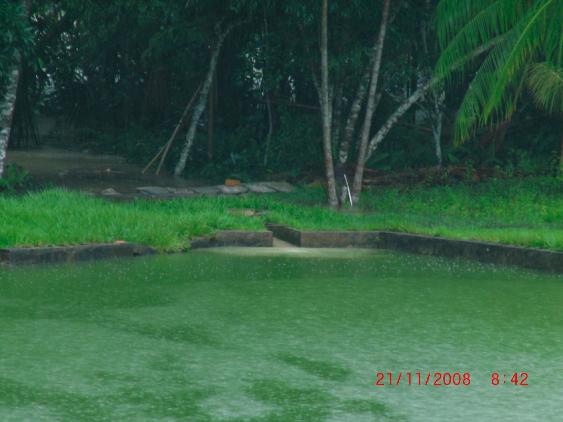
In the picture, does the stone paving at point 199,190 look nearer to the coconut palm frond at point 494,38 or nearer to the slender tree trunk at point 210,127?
the slender tree trunk at point 210,127

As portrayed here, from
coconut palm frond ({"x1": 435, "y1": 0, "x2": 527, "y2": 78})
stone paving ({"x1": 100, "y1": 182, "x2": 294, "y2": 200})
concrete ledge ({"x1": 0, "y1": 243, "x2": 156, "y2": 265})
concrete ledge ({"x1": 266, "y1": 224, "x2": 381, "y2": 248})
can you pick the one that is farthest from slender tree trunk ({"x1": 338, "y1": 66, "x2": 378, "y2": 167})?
concrete ledge ({"x1": 0, "y1": 243, "x2": 156, "y2": 265})

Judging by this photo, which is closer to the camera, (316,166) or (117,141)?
(316,166)

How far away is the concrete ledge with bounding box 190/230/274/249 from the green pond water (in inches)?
61.6

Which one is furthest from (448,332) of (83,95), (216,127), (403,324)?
(83,95)

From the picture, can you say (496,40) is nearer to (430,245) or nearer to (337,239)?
(337,239)

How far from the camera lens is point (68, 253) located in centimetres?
1020

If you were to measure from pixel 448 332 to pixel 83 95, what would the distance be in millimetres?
20842

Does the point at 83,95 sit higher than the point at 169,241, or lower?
higher

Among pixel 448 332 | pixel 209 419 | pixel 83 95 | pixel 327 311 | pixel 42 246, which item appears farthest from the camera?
pixel 83 95

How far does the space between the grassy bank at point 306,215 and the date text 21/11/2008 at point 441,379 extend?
4.72 metres

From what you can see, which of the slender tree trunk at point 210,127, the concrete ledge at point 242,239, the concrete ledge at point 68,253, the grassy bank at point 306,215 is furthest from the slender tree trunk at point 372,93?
→ the concrete ledge at point 68,253

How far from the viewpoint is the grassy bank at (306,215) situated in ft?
36.2

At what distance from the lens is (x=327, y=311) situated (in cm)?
786

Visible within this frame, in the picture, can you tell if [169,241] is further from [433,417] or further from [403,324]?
[433,417]
